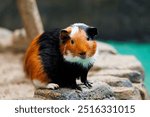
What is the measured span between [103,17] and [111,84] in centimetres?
406

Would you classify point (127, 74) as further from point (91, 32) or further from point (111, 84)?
point (91, 32)

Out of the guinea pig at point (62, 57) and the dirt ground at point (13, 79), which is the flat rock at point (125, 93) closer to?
the guinea pig at point (62, 57)

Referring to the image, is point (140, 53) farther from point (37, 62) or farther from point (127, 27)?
point (37, 62)

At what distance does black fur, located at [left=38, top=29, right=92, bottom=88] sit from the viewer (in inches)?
119

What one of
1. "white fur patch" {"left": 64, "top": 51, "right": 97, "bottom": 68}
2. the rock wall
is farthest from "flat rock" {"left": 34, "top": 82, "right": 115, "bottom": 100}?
the rock wall

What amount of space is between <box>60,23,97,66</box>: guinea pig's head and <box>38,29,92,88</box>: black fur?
7 centimetres

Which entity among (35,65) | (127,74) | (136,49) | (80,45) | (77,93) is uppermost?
(80,45)

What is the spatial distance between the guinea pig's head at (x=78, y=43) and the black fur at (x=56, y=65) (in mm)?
74

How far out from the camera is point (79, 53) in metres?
2.87

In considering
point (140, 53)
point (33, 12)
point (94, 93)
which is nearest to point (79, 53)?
point (94, 93)

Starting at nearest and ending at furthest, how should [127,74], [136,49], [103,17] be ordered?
[127,74], [136,49], [103,17]

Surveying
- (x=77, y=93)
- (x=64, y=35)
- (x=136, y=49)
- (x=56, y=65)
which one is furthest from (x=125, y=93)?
(x=136, y=49)

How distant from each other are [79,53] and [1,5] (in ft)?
16.1

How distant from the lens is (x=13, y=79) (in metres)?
4.74
